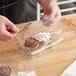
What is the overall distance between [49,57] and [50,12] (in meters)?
0.22

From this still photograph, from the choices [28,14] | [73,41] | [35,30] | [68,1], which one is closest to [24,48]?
[35,30]

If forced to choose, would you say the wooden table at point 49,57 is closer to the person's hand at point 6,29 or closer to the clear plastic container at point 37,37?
the clear plastic container at point 37,37

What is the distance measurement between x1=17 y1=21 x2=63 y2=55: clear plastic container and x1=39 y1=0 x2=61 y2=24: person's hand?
0.13 ft

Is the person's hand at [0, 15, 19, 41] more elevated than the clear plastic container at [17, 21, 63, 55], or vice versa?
the person's hand at [0, 15, 19, 41]

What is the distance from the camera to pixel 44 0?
121 centimetres

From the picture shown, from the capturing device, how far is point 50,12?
1.10 m

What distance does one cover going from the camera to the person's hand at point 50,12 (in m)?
1.05

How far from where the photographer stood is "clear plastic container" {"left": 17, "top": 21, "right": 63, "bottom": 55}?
3.35 feet

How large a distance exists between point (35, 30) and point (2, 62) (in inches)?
8.3

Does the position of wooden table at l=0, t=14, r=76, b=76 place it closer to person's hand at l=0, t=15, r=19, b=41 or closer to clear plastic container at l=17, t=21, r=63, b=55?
clear plastic container at l=17, t=21, r=63, b=55

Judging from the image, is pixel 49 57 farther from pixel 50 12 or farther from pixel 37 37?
pixel 50 12

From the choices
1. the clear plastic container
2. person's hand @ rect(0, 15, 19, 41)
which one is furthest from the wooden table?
person's hand @ rect(0, 15, 19, 41)

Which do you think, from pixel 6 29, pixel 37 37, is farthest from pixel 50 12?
pixel 6 29

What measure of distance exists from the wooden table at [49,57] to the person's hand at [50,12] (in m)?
0.12
